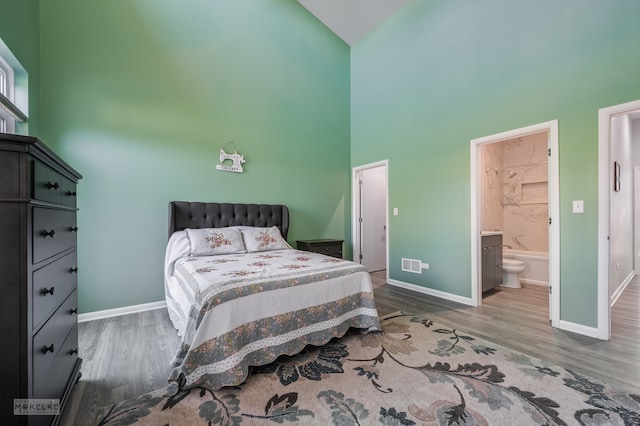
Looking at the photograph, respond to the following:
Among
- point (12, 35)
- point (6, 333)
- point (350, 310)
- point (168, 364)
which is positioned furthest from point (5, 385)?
point (12, 35)

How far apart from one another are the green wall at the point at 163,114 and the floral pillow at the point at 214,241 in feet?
1.89

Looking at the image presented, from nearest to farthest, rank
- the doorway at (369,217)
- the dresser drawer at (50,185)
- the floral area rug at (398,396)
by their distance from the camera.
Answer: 1. the dresser drawer at (50,185)
2. the floral area rug at (398,396)
3. the doorway at (369,217)

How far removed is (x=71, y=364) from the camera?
1.62 metres

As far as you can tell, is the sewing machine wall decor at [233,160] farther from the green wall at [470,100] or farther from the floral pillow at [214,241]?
the green wall at [470,100]

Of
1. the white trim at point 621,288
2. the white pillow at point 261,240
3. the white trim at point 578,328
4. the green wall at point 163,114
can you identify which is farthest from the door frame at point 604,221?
→ the green wall at point 163,114

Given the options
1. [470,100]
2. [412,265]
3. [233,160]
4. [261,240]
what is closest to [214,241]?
[261,240]

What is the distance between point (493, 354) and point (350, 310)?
1.17 metres

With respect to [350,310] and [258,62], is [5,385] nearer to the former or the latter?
[350,310]

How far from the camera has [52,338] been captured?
1.27m

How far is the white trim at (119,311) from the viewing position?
9.33ft

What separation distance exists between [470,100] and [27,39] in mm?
4651

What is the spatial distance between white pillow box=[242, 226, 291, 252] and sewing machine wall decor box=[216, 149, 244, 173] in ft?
3.03

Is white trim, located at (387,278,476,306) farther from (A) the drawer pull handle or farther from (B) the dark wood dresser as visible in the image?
(A) the drawer pull handle

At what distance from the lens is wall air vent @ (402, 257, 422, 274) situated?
3916mm
